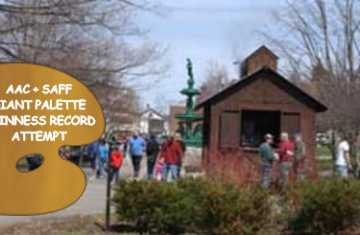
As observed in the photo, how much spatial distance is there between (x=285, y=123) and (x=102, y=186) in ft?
21.5

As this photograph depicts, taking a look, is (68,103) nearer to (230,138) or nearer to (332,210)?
(332,210)

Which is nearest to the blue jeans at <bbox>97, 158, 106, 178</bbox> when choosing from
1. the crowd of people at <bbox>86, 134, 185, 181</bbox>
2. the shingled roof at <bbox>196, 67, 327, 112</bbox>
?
the crowd of people at <bbox>86, 134, 185, 181</bbox>

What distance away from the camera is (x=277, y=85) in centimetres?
3059

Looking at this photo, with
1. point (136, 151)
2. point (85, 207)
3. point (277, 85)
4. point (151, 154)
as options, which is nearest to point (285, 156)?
point (85, 207)

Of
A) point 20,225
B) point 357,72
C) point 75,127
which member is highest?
point 357,72

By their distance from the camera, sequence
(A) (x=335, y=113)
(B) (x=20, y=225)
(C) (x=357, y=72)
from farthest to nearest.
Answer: (C) (x=357, y=72), (A) (x=335, y=113), (B) (x=20, y=225)

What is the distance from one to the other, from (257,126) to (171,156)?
4.91 meters

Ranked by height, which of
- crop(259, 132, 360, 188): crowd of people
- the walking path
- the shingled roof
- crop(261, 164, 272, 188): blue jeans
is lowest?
the walking path

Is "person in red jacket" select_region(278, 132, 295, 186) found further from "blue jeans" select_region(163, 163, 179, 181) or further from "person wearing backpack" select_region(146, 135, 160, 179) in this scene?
"person wearing backpack" select_region(146, 135, 160, 179)

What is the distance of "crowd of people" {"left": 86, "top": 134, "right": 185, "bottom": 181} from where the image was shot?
28031mm

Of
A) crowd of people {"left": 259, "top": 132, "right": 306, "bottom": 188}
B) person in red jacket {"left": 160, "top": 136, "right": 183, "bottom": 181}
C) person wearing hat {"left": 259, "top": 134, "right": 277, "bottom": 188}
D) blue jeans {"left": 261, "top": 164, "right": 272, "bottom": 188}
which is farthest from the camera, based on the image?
person in red jacket {"left": 160, "top": 136, "right": 183, "bottom": 181}

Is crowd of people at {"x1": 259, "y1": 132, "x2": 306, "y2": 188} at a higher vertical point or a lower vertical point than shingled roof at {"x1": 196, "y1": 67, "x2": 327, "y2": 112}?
lower

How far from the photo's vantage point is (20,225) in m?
16.8

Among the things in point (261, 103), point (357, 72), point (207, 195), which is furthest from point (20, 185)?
point (357, 72)
